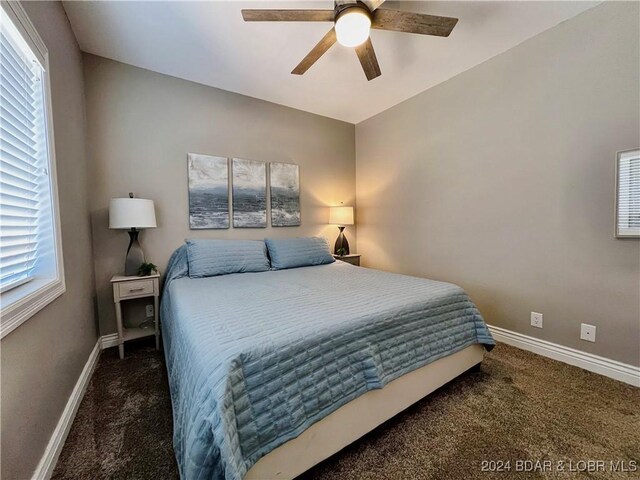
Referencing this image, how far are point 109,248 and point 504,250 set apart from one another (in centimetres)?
366

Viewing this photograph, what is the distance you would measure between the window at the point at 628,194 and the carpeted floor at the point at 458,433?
107 centimetres

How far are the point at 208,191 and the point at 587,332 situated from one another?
357cm

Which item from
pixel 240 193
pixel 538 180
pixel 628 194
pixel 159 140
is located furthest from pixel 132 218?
pixel 628 194

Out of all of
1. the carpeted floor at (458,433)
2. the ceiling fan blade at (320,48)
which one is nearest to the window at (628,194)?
the carpeted floor at (458,433)

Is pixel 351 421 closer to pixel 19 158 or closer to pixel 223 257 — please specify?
pixel 223 257

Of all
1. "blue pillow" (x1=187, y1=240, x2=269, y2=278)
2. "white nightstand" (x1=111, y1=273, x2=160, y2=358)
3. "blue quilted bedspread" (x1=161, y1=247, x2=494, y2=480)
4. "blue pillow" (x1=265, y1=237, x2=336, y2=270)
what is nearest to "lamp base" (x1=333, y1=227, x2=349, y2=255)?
"blue pillow" (x1=265, y1=237, x2=336, y2=270)

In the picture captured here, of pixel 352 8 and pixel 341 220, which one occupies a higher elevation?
pixel 352 8

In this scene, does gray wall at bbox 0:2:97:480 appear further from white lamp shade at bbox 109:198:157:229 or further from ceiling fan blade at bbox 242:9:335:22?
ceiling fan blade at bbox 242:9:335:22

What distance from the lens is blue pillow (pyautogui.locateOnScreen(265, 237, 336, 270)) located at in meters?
2.82

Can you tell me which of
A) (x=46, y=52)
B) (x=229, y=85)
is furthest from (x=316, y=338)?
(x=229, y=85)

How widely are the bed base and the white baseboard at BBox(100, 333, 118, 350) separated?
2276 mm

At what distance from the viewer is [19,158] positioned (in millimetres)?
1223

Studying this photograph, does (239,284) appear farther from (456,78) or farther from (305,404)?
(456,78)

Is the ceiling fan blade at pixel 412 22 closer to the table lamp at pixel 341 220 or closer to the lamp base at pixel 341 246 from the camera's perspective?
the table lamp at pixel 341 220
